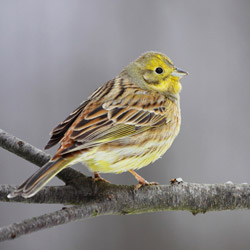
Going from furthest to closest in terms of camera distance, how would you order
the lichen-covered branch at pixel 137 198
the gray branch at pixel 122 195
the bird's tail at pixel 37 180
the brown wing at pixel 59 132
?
1. the brown wing at pixel 59 132
2. the gray branch at pixel 122 195
3. the lichen-covered branch at pixel 137 198
4. the bird's tail at pixel 37 180

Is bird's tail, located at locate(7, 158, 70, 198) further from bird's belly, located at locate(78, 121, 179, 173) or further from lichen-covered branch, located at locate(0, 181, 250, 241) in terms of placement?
bird's belly, located at locate(78, 121, 179, 173)

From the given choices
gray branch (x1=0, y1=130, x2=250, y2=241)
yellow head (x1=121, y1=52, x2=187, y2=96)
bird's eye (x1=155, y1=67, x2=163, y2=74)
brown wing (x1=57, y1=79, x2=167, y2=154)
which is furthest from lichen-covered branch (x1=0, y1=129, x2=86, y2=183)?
bird's eye (x1=155, y1=67, x2=163, y2=74)

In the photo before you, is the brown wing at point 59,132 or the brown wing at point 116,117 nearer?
the brown wing at point 116,117

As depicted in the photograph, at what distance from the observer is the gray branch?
334 centimetres

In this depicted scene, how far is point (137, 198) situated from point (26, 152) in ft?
2.94

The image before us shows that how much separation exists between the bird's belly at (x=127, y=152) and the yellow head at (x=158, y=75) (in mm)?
530

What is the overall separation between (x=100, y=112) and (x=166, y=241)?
400cm

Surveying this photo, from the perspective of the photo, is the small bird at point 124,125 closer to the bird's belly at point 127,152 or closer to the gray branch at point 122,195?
the bird's belly at point 127,152

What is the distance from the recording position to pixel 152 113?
14.5 ft

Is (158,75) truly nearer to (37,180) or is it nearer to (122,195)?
(122,195)

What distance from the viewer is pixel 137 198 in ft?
11.9

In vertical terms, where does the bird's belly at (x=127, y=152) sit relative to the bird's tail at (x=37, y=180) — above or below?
above

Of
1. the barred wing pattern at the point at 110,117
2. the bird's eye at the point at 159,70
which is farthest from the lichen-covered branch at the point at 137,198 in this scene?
the bird's eye at the point at 159,70

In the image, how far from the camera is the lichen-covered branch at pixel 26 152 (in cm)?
366
